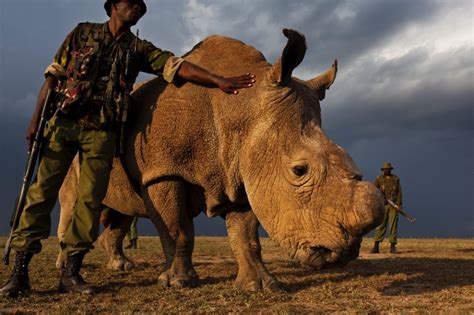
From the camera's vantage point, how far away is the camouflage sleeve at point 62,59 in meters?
4.92

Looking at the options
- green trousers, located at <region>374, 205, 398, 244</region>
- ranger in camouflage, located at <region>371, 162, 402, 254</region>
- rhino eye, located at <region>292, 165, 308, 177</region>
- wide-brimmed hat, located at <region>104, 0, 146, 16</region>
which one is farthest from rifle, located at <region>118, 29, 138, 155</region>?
ranger in camouflage, located at <region>371, 162, 402, 254</region>

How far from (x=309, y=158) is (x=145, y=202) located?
181 centimetres

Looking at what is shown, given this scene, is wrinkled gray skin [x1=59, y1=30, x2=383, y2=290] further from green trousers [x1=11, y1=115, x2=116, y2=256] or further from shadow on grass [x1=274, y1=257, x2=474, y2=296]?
shadow on grass [x1=274, y1=257, x2=474, y2=296]

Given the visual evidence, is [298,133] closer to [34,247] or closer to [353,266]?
[34,247]

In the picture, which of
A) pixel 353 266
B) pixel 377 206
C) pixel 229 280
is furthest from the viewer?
pixel 353 266

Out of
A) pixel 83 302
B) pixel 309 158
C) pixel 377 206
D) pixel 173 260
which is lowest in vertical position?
pixel 83 302

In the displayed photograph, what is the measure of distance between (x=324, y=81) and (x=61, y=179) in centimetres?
277

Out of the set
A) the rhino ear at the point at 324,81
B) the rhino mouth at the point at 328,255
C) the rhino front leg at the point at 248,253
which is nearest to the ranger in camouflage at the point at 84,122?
the rhino ear at the point at 324,81

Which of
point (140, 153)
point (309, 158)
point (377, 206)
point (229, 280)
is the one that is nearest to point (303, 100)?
point (309, 158)

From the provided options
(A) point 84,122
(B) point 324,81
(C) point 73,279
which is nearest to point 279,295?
(C) point 73,279

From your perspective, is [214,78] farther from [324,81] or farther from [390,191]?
[390,191]

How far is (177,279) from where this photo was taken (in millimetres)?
4840

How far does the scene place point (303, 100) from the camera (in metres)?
4.57

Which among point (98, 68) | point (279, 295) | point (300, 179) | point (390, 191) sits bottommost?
point (279, 295)
